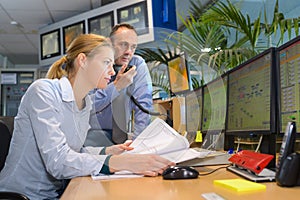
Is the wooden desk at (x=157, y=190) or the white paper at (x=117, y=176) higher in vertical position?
the wooden desk at (x=157, y=190)

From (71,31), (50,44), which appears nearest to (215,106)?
(71,31)

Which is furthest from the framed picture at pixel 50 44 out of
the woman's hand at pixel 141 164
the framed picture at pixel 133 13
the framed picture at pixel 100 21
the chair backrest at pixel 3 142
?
the woman's hand at pixel 141 164

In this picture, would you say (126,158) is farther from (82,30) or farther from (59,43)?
(59,43)

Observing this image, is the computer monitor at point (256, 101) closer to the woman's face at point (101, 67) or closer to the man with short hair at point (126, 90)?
the man with short hair at point (126, 90)

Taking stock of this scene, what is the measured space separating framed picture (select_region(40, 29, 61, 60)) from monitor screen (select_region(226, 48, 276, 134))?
348cm

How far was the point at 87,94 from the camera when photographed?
1.22 metres

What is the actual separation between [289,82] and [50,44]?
4.09 metres

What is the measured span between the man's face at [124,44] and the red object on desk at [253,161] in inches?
19.1

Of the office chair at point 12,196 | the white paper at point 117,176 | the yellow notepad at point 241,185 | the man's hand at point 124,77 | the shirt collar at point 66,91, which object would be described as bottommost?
the office chair at point 12,196

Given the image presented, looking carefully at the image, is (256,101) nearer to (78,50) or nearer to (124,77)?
(124,77)

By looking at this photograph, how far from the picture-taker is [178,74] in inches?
51.5

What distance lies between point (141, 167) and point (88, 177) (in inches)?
6.1

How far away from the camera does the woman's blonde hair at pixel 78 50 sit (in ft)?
3.61

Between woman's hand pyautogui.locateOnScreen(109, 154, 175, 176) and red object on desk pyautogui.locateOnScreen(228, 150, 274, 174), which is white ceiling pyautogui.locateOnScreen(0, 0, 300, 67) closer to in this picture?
red object on desk pyautogui.locateOnScreen(228, 150, 274, 174)
